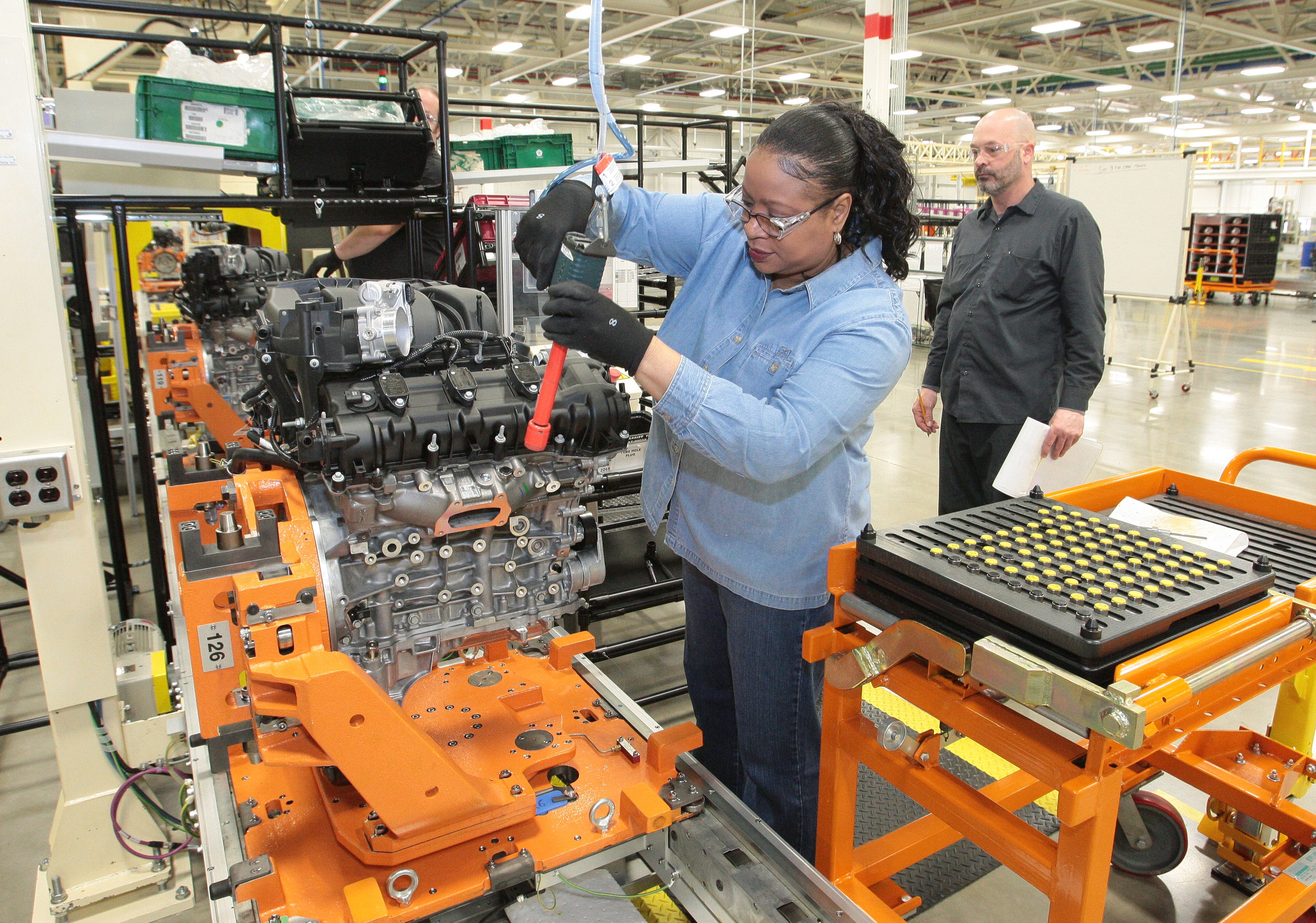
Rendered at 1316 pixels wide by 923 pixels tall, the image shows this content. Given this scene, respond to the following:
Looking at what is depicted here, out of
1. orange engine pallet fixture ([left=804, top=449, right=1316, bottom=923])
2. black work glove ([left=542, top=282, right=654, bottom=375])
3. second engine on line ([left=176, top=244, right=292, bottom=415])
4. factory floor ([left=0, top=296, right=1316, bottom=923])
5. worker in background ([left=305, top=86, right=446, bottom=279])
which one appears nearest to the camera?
orange engine pallet fixture ([left=804, top=449, right=1316, bottom=923])

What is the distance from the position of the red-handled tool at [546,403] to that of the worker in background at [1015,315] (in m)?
1.87

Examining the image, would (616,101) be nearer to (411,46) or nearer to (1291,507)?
(411,46)

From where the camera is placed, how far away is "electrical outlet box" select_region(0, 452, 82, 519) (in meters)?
1.86

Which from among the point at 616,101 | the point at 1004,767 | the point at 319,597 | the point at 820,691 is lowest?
the point at 1004,767

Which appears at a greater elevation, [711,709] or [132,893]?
[711,709]

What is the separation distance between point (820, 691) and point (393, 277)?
2827 mm

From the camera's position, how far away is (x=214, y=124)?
2.80 m

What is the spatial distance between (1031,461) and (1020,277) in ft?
2.20

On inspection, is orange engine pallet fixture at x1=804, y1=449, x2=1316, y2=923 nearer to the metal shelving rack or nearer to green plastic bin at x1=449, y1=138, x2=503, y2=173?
the metal shelving rack

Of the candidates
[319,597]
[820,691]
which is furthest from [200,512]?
[820,691]

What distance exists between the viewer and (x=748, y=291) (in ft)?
5.53

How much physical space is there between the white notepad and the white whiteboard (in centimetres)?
547

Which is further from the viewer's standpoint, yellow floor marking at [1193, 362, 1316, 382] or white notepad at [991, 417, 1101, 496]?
yellow floor marking at [1193, 362, 1316, 382]

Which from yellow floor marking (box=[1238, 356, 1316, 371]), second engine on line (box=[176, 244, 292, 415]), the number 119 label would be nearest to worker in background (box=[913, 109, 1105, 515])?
the number 119 label
